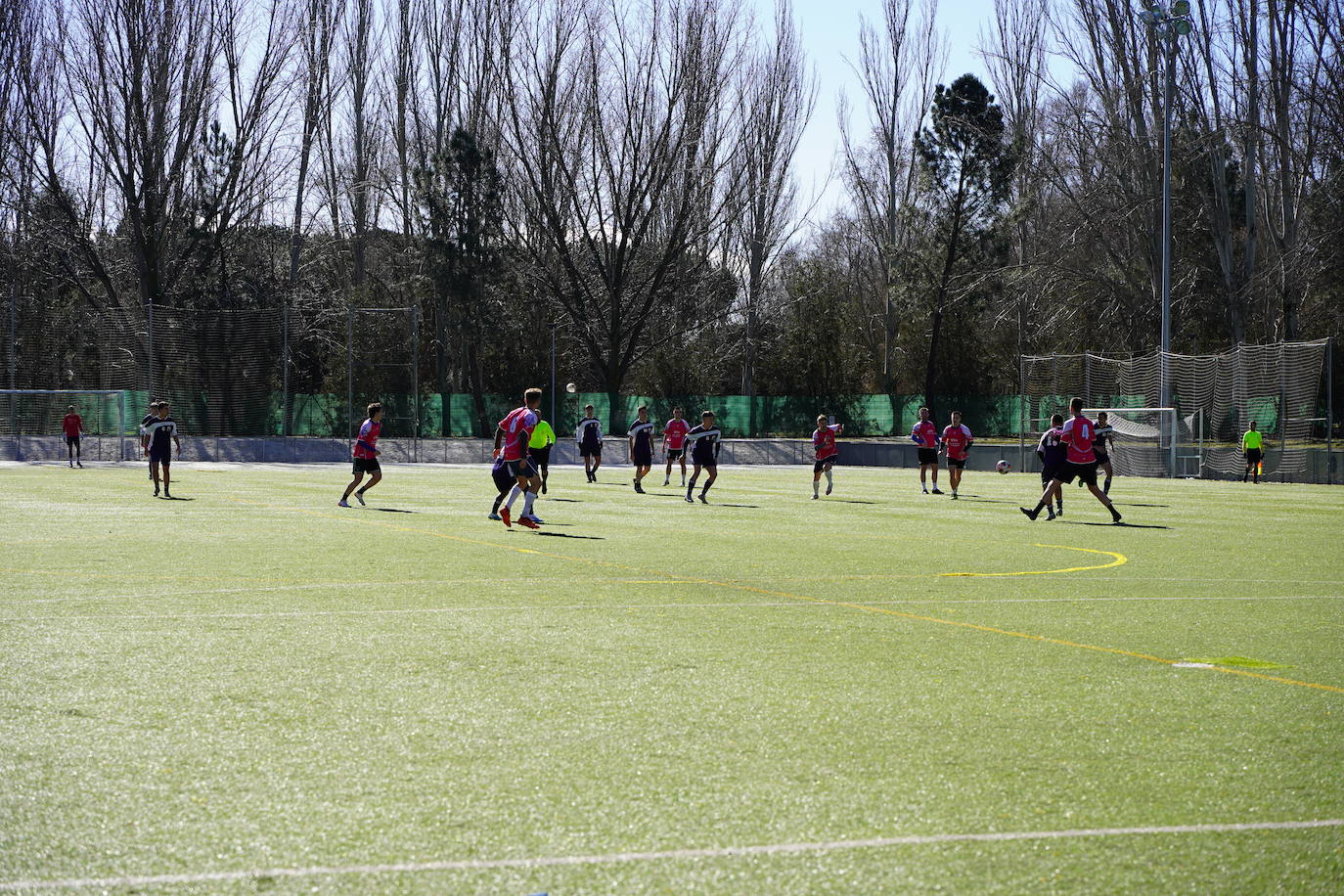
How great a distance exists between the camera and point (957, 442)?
29.6 m

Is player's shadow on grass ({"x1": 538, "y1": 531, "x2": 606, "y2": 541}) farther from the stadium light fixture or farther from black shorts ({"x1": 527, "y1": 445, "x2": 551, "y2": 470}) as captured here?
the stadium light fixture

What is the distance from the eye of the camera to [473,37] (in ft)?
195

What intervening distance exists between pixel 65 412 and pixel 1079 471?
4013 centimetres

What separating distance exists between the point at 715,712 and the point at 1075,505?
20.8 metres

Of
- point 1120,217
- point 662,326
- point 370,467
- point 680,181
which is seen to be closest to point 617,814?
point 370,467

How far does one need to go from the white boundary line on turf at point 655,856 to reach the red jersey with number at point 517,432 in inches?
577

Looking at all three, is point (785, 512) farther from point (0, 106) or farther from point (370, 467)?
point (0, 106)

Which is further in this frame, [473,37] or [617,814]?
[473,37]

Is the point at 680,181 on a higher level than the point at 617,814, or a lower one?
higher

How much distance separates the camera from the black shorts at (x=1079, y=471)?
71.4 ft

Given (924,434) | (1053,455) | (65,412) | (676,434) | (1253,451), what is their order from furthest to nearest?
(65,412) → (1253,451) → (676,434) → (924,434) → (1053,455)

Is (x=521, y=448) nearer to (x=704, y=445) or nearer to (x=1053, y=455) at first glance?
(x=704, y=445)

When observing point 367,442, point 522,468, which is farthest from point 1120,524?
point 367,442

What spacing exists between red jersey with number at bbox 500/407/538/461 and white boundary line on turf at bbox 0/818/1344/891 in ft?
48.1
